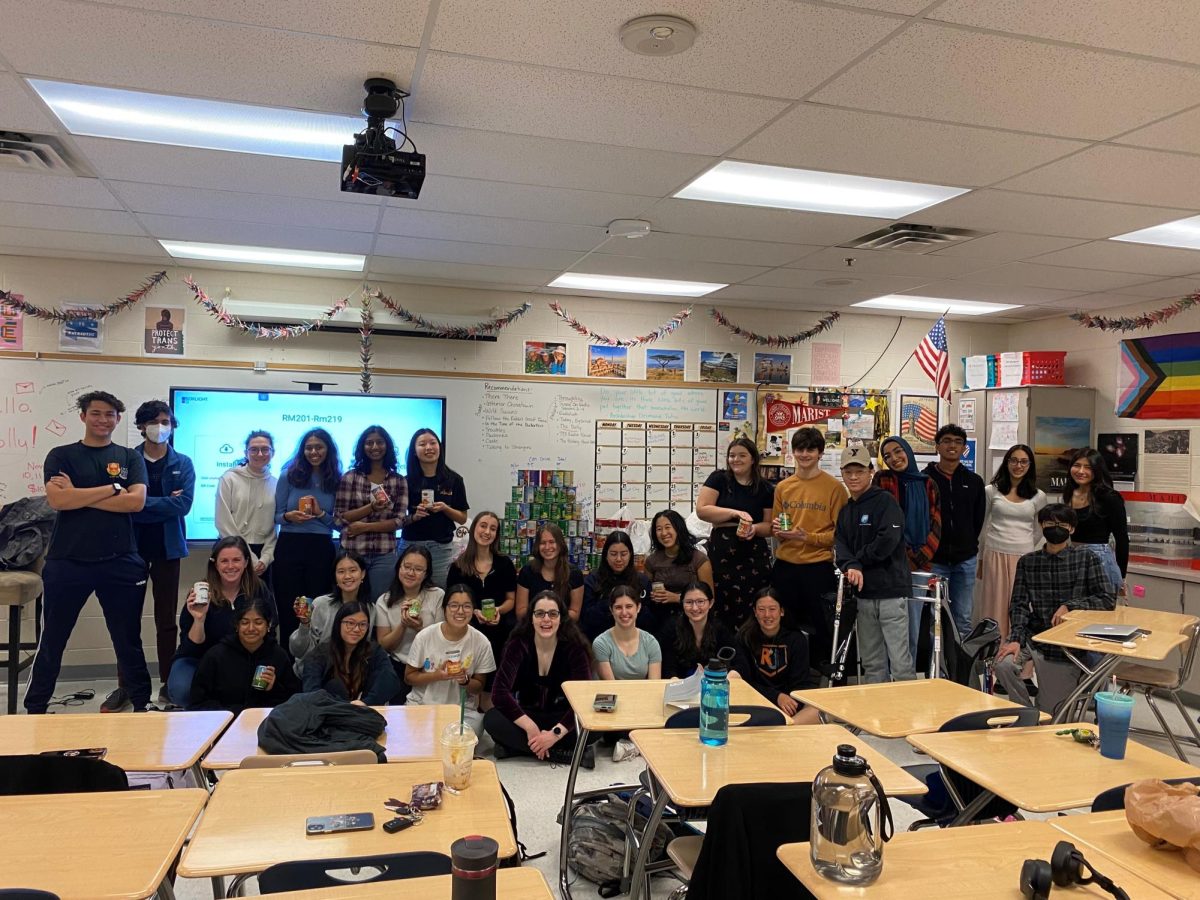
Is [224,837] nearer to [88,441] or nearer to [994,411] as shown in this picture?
[88,441]

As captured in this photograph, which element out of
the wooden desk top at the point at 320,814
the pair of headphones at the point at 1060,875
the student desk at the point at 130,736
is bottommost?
the student desk at the point at 130,736

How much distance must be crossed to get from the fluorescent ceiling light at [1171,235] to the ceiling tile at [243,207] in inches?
154

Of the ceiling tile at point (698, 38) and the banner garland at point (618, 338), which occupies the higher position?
the ceiling tile at point (698, 38)

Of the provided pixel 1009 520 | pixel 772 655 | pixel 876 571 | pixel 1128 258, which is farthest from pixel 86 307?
pixel 1128 258

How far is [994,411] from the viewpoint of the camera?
657 centimetres

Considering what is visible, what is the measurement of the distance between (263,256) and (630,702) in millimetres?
3771

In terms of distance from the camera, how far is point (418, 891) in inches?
61.9

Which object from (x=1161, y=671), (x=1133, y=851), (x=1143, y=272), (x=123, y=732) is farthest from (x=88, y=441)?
(x=1143, y=272)

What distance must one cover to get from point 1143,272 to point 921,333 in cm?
200

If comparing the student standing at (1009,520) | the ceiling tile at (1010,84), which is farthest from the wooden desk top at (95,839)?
the student standing at (1009,520)

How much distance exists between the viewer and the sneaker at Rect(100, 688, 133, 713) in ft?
15.0

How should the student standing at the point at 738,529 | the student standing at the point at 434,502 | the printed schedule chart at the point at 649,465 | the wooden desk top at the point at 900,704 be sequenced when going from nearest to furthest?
the wooden desk top at the point at 900,704, the student standing at the point at 738,529, the student standing at the point at 434,502, the printed schedule chart at the point at 649,465

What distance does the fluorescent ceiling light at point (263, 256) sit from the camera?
492cm

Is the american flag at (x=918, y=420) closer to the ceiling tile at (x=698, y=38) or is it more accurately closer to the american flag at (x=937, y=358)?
the american flag at (x=937, y=358)
